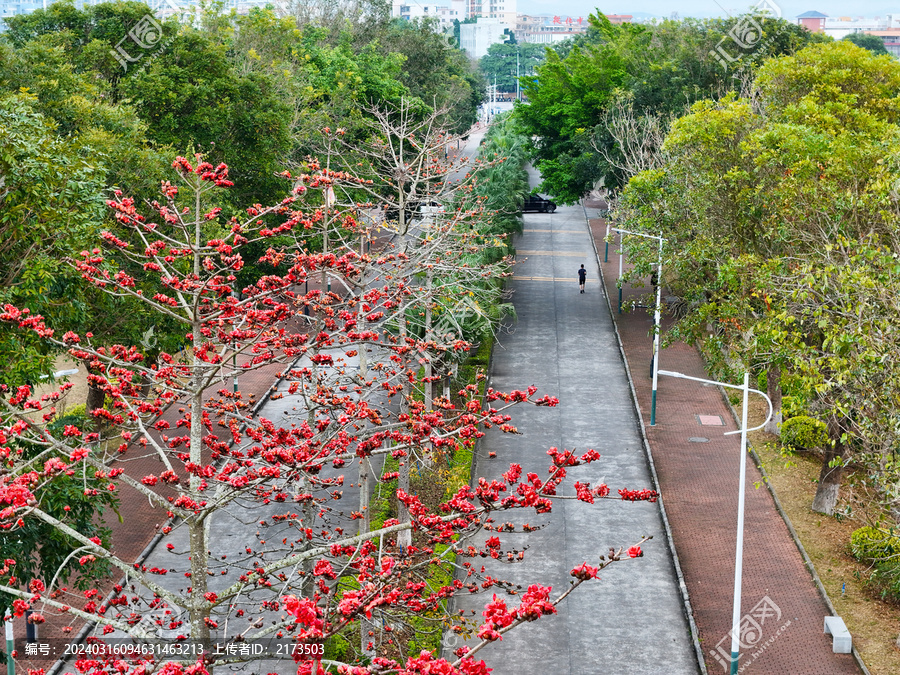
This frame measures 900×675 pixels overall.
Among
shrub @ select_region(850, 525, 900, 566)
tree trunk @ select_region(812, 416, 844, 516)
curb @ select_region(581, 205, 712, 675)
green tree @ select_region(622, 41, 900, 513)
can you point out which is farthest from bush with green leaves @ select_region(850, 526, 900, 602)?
tree trunk @ select_region(812, 416, 844, 516)

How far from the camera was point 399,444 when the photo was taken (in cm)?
1203

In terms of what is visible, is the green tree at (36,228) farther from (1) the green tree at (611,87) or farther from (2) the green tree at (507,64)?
(2) the green tree at (507,64)

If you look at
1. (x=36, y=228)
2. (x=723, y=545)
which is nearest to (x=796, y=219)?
(x=723, y=545)

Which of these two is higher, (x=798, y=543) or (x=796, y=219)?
(x=796, y=219)

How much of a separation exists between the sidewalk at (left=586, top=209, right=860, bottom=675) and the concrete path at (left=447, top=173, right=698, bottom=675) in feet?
1.78

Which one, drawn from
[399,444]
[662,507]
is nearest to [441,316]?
[662,507]

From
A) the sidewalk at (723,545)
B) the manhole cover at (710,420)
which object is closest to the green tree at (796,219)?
the manhole cover at (710,420)

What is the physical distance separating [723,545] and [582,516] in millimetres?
3486

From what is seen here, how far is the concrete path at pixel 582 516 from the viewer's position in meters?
19.5

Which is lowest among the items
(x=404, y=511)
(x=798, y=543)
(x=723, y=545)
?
(x=723, y=545)

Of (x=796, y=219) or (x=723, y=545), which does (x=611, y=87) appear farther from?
(x=723, y=545)

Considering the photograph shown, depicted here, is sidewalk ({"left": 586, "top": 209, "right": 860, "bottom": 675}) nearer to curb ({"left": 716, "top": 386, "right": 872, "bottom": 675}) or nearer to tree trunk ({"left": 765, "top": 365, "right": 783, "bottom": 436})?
curb ({"left": 716, "top": 386, "right": 872, "bottom": 675})

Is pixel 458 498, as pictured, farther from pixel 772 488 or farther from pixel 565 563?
pixel 772 488

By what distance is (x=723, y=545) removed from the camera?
23.6m
